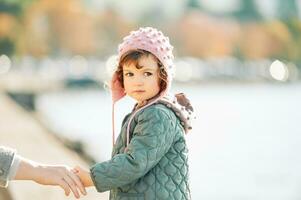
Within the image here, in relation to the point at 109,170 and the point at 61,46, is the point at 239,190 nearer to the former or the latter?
the point at 109,170

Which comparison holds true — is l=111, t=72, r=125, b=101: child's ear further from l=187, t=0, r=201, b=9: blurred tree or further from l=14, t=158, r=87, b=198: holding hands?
l=187, t=0, r=201, b=9: blurred tree

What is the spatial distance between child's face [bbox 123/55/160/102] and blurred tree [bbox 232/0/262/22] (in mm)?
87506

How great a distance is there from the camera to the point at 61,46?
217 ft

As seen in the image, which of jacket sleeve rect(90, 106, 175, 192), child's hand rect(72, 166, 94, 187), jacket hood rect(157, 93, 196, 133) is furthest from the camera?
child's hand rect(72, 166, 94, 187)

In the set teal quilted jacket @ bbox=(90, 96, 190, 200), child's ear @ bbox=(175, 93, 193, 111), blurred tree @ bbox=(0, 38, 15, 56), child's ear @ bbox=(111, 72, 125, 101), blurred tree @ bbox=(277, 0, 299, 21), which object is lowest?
teal quilted jacket @ bbox=(90, 96, 190, 200)

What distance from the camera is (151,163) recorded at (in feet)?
9.34

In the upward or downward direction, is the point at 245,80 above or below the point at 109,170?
above

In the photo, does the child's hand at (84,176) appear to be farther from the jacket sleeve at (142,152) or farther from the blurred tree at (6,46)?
the blurred tree at (6,46)

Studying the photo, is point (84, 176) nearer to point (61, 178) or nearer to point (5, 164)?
point (61, 178)

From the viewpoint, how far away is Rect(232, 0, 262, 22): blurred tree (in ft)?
298

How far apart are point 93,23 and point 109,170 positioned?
2650 inches

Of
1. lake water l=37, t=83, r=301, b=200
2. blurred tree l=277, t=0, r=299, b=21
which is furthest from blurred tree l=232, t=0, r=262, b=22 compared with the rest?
lake water l=37, t=83, r=301, b=200

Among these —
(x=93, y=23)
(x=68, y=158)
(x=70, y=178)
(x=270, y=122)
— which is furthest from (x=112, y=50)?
(x=70, y=178)

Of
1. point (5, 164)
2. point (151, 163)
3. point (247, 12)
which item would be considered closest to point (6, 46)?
point (247, 12)
